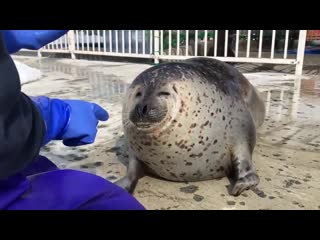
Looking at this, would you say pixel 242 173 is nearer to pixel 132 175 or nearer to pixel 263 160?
pixel 263 160

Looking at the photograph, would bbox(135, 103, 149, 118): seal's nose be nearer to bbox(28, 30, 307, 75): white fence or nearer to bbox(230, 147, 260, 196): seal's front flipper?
bbox(230, 147, 260, 196): seal's front flipper

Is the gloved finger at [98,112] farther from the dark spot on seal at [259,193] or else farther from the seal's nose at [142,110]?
the dark spot on seal at [259,193]

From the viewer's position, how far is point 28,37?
2.69 feet

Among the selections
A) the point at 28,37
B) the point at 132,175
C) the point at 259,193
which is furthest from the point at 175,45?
the point at 28,37

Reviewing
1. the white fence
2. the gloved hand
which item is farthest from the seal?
the white fence

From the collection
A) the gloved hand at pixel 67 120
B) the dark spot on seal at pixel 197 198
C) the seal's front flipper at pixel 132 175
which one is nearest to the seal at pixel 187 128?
the seal's front flipper at pixel 132 175

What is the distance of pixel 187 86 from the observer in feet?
4.94

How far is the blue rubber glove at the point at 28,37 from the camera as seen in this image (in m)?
0.80

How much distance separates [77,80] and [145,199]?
3.14 meters

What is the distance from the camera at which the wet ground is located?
4.83ft

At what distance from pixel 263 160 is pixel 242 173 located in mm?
330
